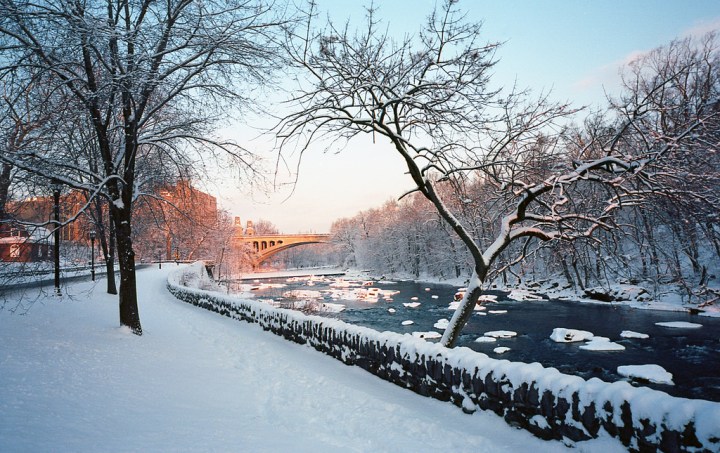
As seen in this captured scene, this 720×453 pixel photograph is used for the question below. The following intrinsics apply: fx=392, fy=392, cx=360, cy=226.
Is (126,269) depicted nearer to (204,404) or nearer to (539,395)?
(204,404)

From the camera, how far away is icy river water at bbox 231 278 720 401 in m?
11.3

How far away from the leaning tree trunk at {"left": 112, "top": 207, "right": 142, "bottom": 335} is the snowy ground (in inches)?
31.5

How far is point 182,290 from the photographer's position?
22.2 metres

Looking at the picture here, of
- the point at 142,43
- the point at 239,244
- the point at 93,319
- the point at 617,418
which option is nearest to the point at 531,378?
the point at 617,418

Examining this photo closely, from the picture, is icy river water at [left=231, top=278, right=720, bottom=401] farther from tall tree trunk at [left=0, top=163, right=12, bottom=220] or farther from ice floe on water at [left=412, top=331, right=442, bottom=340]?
tall tree trunk at [left=0, top=163, right=12, bottom=220]

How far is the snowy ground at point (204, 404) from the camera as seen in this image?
398 cm

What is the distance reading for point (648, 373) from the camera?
422 inches

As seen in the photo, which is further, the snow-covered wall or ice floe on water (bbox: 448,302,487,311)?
ice floe on water (bbox: 448,302,487,311)

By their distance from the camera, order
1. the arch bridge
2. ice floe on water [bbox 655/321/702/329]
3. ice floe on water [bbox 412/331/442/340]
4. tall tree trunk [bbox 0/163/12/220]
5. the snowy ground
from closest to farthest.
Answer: the snowy ground < tall tree trunk [bbox 0/163/12/220] < ice floe on water [bbox 655/321/702/329] < ice floe on water [bbox 412/331/442/340] < the arch bridge

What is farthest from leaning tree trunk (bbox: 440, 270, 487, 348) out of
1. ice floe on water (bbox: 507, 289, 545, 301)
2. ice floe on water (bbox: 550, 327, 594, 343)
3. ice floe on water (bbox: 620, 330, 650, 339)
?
ice floe on water (bbox: 507, 289, 545, 301)

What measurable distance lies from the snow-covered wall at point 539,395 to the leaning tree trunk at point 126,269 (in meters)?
5.62

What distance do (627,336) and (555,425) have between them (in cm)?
1383

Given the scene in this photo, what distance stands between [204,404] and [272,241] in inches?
3059

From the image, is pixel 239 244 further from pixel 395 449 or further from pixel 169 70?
pixel 395 449
